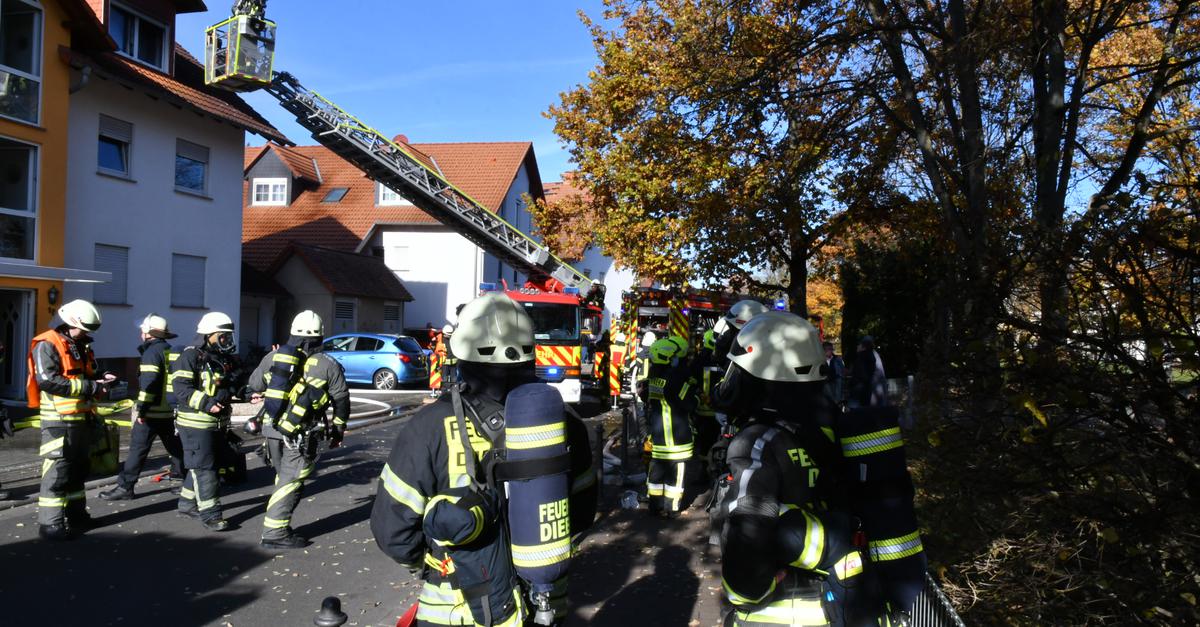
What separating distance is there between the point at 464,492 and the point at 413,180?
18200mm

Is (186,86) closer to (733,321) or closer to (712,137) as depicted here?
(712,137)

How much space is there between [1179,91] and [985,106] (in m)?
1.72

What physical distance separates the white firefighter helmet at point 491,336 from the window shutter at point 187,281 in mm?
18903

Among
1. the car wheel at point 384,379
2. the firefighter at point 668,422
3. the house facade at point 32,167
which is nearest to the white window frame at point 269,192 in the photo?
the car wheel at point 384,379

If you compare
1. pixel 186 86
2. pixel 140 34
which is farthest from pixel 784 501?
pixel 140 34

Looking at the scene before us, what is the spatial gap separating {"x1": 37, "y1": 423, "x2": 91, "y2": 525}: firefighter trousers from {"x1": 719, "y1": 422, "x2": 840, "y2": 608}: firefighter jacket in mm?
6282

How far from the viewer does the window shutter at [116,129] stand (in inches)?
688

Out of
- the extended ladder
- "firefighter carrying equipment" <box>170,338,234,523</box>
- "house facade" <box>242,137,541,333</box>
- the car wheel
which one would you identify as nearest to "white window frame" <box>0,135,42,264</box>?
the extended ladder

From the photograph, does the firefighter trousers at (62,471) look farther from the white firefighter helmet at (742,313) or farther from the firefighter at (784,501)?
the firefighter at (784,501)

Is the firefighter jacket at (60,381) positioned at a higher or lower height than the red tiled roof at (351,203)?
lower

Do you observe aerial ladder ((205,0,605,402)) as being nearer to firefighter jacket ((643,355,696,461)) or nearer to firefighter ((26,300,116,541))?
firefighter jacket ((643,355,696,461))

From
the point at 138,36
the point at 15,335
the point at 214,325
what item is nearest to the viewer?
the point at 214,325

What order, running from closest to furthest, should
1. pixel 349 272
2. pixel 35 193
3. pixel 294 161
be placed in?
pixel 35 193, pixel 349 272, pixel 294 161

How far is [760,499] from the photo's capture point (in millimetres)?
2480
